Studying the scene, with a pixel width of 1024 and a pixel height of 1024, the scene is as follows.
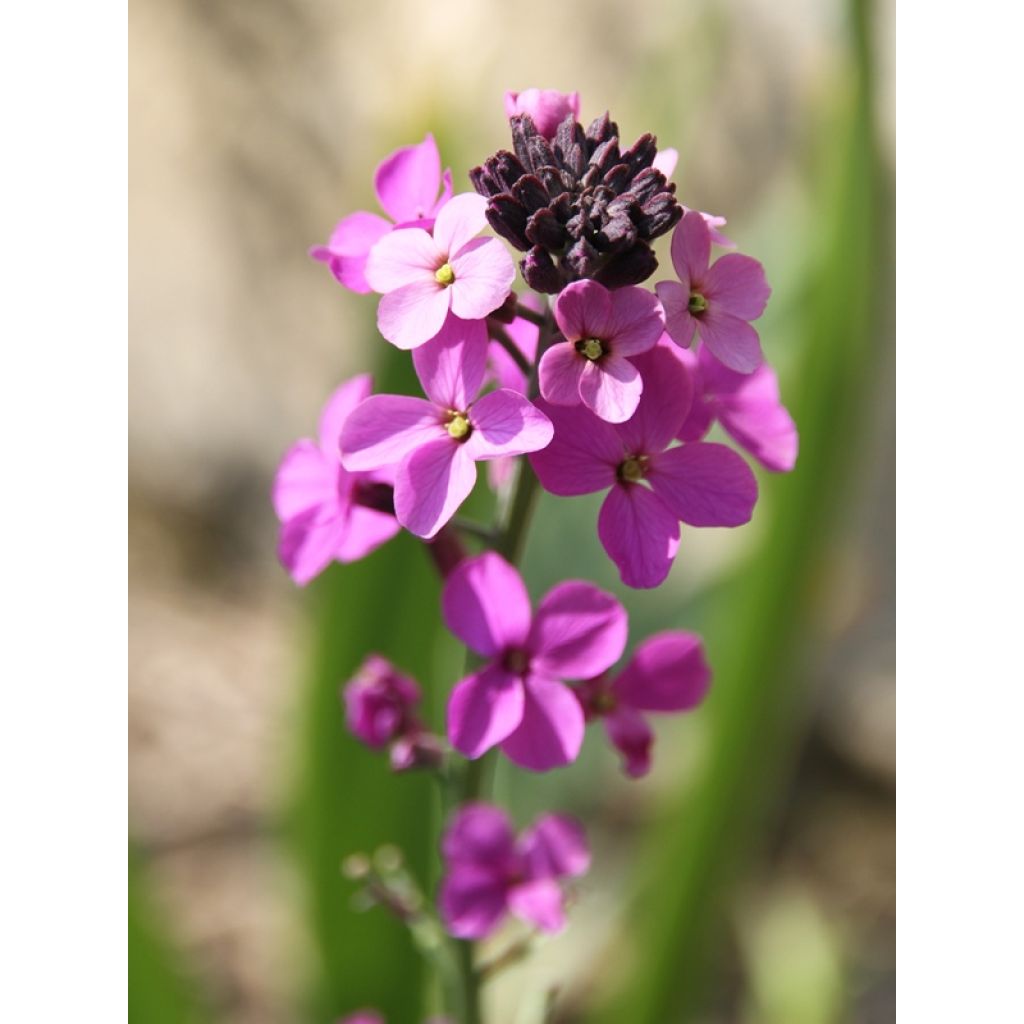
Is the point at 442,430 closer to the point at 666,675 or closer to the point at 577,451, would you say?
the point at 577,451

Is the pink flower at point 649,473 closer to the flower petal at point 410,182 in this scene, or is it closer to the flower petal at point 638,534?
the flower petal at point 638,534

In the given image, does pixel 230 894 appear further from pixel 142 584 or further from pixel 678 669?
pixel 678 669

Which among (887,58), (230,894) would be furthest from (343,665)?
(887,58)

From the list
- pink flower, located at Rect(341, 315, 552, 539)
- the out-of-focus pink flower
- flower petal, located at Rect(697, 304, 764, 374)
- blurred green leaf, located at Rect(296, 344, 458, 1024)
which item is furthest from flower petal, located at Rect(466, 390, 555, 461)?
Answer: blurred green leaf, located at Rect(296, 344, 458, 1024)

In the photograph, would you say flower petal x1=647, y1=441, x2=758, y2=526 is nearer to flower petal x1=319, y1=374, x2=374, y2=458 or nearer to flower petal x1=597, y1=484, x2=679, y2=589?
flower petal x1=597, y1=484, x2=679, y2=589

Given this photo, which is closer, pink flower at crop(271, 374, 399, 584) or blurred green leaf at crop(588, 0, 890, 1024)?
pink flower at crop(271, 374, 399, 584)

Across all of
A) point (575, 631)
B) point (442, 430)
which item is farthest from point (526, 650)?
point (442, 430)

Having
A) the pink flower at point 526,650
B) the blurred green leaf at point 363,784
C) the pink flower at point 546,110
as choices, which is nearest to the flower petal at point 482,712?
the pink flower at point 526,650
